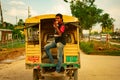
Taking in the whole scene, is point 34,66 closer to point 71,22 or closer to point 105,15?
point 71,22

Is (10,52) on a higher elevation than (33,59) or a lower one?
lower

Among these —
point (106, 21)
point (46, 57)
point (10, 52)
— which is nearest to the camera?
point (46, 57)

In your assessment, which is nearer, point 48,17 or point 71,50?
point 71,50

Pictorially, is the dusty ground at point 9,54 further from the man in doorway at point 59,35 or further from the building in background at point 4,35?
the building in background at point 4,35

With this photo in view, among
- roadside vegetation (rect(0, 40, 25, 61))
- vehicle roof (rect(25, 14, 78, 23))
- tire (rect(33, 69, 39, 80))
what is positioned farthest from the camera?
roadside vegetation (rect(0, 40, 25, 61))

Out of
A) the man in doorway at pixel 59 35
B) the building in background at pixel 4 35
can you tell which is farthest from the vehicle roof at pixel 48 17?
the building in background at pixel 4 35

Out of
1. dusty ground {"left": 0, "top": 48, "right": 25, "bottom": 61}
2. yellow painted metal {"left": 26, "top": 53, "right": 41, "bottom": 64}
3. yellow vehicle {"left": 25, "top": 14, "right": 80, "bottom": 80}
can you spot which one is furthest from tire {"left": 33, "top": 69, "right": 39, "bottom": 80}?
dusty ground {"left": 0, "top": 48, "right": 25, "bottom": 61}

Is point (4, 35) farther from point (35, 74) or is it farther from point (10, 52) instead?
point (35, 74)

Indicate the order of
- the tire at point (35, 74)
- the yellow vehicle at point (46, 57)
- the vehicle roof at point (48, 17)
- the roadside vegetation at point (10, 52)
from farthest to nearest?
the roadside vegetation at point (10, 52), the tire at point (35, 74), the vehicle roof at point (48, 17), the yellow vehicle at point (46, 57)

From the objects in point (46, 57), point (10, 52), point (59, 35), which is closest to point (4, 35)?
point (10, 52)

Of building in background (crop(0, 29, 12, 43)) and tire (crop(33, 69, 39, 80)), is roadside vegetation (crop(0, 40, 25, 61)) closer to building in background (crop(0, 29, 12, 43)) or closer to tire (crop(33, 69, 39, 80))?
building in background (crop(0, 29, 12, 43))

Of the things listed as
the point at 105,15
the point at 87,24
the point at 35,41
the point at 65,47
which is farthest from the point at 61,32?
the point at 105,15

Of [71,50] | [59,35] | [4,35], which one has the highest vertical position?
[4,35]

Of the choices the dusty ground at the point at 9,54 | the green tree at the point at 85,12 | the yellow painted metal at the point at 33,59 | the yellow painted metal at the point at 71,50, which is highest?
the green tree at the point at 85,12
